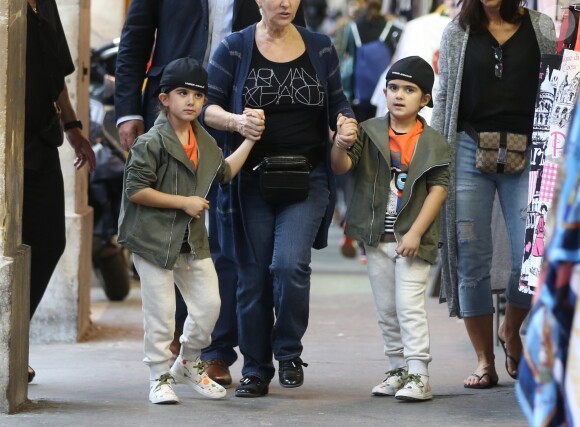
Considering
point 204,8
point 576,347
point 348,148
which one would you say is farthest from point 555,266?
point 204,8

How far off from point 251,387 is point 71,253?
2.52 metres

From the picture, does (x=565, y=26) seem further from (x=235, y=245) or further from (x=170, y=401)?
(x=170, y=401)

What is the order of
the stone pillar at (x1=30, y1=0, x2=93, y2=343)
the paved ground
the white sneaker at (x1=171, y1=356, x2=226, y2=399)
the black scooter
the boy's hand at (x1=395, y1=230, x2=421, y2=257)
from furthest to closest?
the black scooter → the stone pillar at (x1=30, y1=0, x2=93, y2=343) → the white sneaker at (x1=171, y1=356, x2=226, y2=399) → the boy's hand at (x1=395, y1=230, x2=421, y2=257) → the paved ground

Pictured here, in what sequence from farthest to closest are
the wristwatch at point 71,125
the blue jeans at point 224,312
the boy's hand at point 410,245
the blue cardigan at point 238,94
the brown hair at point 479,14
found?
1. the wristwatch at point 71,125
2. the blue jeans at point 224,312
3. the brown hair at point 479,14
4. the blue cardigan at point 238,94
5. the boy's hand at point 410,245

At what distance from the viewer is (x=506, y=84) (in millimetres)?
6711

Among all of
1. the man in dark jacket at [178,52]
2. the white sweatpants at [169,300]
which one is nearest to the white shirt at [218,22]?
the man in dark jacket at [178,52]

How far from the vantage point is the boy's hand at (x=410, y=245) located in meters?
6.18

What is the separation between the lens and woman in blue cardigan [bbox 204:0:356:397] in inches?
250

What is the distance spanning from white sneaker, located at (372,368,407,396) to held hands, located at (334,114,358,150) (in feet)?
3.47

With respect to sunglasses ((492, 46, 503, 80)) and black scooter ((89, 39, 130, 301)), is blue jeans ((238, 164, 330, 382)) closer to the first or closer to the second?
sunglasses ((492, 46, 503, 80))

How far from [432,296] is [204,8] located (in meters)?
4.86

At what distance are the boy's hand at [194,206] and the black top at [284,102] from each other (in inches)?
20.8

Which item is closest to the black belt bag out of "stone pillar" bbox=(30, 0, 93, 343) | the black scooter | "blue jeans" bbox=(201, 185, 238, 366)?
"blue jeans" bbox=(201, 185, 238, 366)

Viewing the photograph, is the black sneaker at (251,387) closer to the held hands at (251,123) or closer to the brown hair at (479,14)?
the held hands at (251,123)
